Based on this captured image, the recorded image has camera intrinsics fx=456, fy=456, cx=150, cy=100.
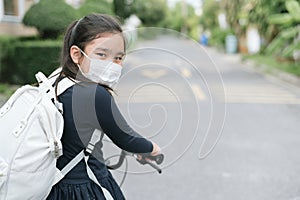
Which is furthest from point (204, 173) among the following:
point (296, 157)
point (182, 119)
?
point (182, 119)

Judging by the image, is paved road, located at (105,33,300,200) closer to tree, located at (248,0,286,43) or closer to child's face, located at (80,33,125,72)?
child's face, located at (80,33,125,72)

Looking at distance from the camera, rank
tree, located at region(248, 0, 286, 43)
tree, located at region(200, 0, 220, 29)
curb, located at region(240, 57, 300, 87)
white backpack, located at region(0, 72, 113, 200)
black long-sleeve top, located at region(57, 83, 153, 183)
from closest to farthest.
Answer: white backpack, located at region(0, 72, 113, 200) → black long-sleeve top, located at region(57, 83, 153, 183) → curb, located at region(240, 57, 300, 87) → tree, located at region(248, 0, 286, 43) → tree, located at region(200, 0, 220, 29)

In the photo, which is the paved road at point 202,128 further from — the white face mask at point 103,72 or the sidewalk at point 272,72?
the sidewalk at point 272,72

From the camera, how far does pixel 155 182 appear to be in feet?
15.4

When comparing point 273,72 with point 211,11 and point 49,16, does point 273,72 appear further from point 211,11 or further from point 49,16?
point 211,11

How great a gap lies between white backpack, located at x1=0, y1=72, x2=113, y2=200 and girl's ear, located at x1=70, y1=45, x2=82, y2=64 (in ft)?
0.77

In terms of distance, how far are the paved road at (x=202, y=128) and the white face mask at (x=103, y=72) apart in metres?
0.08

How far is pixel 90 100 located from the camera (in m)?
1.86

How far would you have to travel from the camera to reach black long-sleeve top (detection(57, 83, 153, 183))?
1867 mm

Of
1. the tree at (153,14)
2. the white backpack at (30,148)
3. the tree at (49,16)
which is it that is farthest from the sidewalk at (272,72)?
the tree at (153,14)

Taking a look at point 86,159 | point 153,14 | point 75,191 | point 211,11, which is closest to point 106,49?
point 86,159

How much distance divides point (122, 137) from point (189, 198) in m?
2.52

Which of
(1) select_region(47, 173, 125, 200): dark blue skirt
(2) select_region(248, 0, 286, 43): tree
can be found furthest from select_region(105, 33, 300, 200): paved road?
(2) select_region(248, 0, 286, 43): tree

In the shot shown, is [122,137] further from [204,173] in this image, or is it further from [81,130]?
[204,173]
